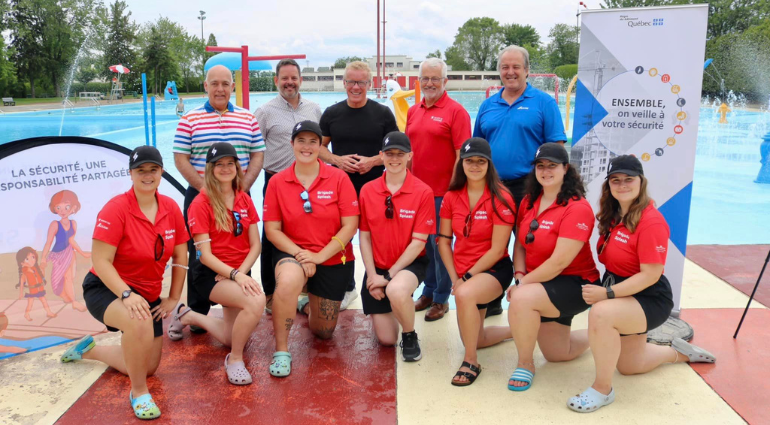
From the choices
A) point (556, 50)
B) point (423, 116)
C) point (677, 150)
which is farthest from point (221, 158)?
point (556, 50)

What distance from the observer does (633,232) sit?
9.21ft

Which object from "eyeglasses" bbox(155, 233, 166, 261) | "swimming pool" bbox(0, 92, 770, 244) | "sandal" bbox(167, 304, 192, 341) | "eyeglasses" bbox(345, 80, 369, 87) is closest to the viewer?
"eyeglasses" bbox(155, 233, 166, 261)

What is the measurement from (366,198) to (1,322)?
2333 mm

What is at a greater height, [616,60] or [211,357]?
[616,60]

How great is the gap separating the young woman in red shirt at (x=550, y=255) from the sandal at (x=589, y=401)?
282 millimetres

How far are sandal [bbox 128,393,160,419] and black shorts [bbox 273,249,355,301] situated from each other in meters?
1.05

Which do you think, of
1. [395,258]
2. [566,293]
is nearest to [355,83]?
[395,258]

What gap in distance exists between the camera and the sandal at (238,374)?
3076 mm

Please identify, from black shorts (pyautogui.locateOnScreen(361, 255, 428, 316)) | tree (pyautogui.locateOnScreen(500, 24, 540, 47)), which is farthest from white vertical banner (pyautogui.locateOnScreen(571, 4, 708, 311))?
tree (pyautogui.locateOnScreen(500, 24, 540, 47))

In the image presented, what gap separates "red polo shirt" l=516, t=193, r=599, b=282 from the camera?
2.93 meters

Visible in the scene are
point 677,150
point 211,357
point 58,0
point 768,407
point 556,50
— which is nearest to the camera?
point 768,407

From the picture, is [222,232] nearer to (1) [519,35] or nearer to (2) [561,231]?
(2) [561,231]

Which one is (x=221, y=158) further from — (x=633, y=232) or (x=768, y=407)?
(x=768, y=407)

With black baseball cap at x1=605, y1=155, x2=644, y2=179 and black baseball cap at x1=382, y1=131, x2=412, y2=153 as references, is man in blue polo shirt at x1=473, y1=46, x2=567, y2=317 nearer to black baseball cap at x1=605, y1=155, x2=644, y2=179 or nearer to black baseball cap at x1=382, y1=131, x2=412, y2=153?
black baseball cap at x1=382, y1=131, x2=412, y2=153
